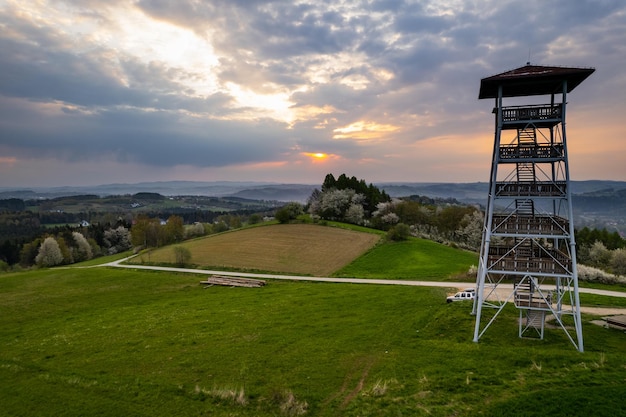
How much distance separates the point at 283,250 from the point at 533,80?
5362 centimetres

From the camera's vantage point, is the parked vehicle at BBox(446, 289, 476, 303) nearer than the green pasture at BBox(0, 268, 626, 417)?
No

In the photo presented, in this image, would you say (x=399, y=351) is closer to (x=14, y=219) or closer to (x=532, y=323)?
(x=532, y=323)

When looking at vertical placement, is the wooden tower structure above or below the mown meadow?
above

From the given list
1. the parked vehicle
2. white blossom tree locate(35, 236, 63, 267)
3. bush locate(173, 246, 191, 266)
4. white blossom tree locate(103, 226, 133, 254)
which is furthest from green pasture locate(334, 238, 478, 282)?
white blossom tree locate(103, 226, 133, 254)

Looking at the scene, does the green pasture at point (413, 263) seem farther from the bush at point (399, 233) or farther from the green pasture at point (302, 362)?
the green pasture at point (302, 362)

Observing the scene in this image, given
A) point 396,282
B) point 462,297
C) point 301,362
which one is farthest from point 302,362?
point 396,282

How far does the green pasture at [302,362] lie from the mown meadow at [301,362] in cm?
9

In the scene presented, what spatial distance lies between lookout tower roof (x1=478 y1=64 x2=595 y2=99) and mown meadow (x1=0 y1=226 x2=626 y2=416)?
54.9 feet

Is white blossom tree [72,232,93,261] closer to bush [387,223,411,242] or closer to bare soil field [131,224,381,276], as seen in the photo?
bare soil field [131,224,381,276]

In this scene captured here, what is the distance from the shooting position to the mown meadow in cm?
1560

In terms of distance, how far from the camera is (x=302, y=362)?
20.5 metres

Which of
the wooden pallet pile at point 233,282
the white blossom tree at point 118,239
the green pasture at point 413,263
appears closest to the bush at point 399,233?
the green pasture at point 413,263

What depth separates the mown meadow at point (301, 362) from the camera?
15.6 m

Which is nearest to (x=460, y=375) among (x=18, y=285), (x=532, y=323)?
(x=532, y=323)
